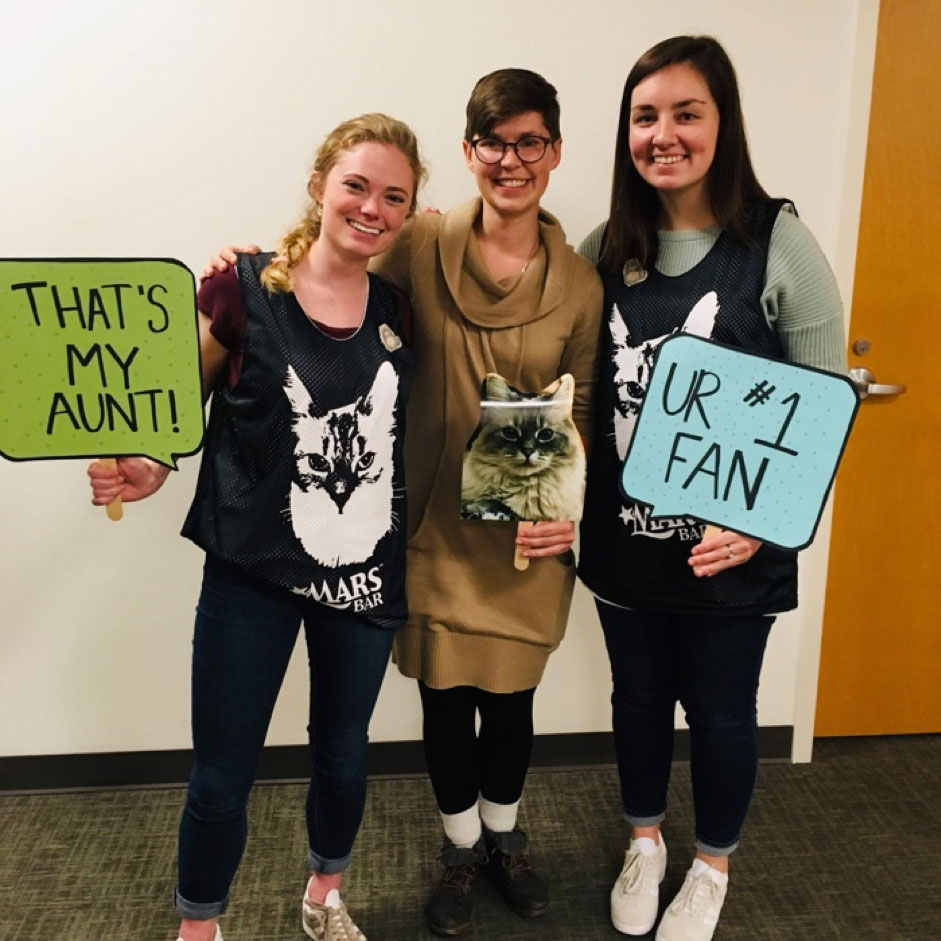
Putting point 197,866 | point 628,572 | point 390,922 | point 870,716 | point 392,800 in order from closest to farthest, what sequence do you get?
point 197,866, point 628,572, point 390,922, point 392,800, point 870,716

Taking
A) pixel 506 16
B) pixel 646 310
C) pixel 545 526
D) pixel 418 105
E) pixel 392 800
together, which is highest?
pixel 506 16

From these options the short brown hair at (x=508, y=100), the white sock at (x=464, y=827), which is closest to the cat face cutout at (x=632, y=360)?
the short brown hair at (x=508, y=100)

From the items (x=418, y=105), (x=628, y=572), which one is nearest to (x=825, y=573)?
(x=628, y=572)

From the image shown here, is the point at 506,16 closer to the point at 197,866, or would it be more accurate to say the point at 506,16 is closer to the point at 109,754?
the point at 197,866

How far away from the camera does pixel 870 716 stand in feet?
Answer: 7.54

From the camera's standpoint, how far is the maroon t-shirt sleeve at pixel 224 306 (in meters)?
1.22

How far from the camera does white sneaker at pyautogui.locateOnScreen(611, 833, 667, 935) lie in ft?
5.29

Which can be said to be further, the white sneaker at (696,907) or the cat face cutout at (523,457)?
the white sneaker at (696,907)

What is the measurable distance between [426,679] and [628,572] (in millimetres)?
395

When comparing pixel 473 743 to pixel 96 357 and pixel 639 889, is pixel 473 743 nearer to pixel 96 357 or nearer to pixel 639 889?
pixel 639 889

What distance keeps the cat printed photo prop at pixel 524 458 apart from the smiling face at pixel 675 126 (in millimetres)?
355

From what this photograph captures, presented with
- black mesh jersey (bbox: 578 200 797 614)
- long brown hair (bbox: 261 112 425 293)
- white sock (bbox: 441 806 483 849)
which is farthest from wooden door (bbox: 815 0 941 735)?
long brown hair (bbox: 261 112 425 293)

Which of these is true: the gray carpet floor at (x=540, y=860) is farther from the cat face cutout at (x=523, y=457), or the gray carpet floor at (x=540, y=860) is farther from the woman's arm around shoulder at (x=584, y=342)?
the woman's arm around shoulder at (x=584, y=342)

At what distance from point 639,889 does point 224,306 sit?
130cm
